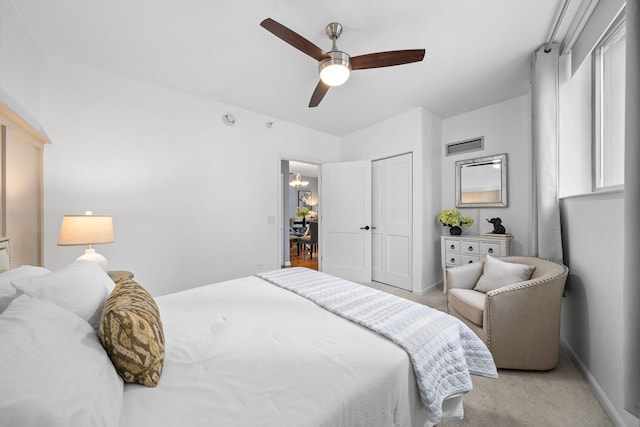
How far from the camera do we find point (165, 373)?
0.92 meters

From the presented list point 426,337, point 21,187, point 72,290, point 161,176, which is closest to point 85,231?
point 21,187

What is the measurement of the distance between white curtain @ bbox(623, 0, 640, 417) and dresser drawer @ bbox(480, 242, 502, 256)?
2029 mm

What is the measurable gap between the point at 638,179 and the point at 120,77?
13.0ft

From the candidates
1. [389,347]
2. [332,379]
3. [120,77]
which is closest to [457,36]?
[389,347]

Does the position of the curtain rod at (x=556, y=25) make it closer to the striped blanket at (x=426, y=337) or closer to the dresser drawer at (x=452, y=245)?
the dresser drawer at (x=452, y=245)

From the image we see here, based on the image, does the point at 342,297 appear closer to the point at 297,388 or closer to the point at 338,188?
the point at 297,388

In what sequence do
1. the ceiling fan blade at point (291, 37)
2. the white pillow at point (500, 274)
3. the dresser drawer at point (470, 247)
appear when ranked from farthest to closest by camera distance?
1. the dresser drawer at point (470, 247)
2. the white pillow at point (500, 274)
3. the ceiling fan blade at point (291, 37)

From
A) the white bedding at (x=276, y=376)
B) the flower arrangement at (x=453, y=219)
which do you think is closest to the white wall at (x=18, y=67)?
the white bedding at (x=276, y=376)

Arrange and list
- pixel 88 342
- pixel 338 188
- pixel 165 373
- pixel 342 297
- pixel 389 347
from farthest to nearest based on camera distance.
Result: pixel 338 188
pixel 342 297
pixel 389 347
pixel 165 373
pixel 88 342

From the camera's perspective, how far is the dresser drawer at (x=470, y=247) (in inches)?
121

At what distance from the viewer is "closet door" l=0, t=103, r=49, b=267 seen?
5.34 ft

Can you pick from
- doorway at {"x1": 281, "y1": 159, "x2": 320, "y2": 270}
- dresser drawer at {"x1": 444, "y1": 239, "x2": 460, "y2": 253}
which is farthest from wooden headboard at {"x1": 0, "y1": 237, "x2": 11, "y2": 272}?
dresser drawer at {"x1": 444, "y1": 239, "x2": 460, "y2": 253}

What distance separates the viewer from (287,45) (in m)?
2.14

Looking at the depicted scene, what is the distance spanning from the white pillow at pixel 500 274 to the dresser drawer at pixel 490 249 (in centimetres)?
78
